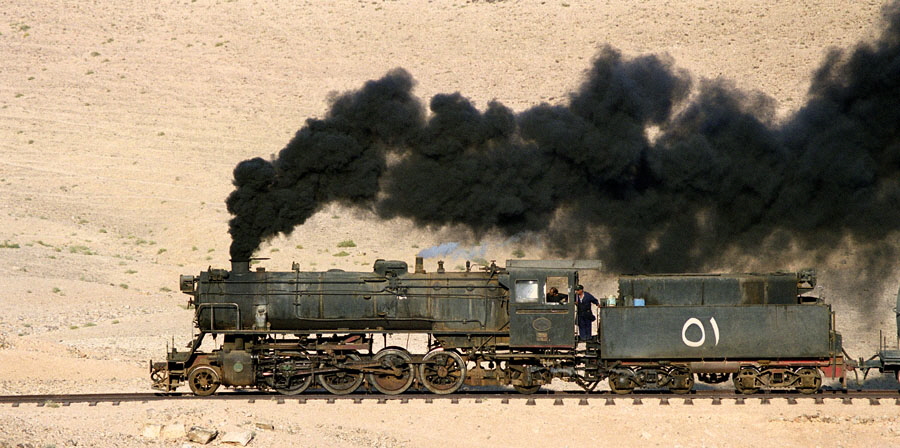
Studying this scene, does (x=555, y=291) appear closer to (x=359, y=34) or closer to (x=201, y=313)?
(x=201, y=313)

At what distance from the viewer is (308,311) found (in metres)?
24.8

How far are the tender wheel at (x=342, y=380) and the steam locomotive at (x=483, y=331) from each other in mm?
34

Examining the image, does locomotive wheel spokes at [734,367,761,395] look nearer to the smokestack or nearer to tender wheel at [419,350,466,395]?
tender wheel at [419,350,466,395]

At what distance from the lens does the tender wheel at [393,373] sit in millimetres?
24844

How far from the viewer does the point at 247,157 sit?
64750 mm

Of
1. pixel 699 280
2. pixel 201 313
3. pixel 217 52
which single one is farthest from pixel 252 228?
pixel 217 52

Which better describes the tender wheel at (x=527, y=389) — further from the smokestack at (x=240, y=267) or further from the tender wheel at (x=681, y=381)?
the smokestack at (x=240, y=267)

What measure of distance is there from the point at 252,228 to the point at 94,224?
1254 inches

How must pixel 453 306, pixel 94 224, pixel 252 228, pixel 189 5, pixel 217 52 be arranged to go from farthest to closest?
pixel 189 5
pixel 217 52
pixel 94 224
pixel 252 228
pixel 453 306

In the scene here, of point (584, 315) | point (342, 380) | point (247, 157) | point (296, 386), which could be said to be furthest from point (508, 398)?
point (247, 157)

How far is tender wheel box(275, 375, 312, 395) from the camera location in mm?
24997

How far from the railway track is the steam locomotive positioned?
1.29ft

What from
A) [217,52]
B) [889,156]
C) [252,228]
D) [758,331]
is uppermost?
[217,52]

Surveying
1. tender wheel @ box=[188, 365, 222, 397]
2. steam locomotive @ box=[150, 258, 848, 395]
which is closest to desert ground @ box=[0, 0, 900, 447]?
steam locomotive @ box=[150, 258, 848, 395]
